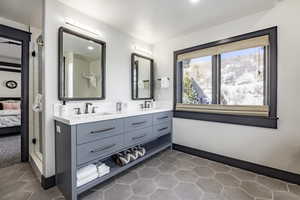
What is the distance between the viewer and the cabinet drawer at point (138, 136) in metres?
2.03

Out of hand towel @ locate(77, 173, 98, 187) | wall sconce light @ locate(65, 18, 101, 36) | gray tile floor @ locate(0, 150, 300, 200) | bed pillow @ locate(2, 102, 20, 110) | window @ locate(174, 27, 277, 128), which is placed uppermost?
wall sconce light @ locate(65, 18, 101, 36)

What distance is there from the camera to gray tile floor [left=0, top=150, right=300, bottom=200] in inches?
63.2

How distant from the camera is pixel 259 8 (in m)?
1.98

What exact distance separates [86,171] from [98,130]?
50 centimetres

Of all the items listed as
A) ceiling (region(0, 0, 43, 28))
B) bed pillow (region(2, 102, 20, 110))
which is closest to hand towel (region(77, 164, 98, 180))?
ceiling (region(0, 0, 43, 28))

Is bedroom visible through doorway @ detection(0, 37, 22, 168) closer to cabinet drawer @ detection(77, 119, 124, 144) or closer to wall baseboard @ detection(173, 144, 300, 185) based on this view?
cabinet drawer @ detection(77, 119, 124, 144)

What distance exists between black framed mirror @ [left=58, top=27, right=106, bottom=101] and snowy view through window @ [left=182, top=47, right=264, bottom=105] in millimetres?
1703

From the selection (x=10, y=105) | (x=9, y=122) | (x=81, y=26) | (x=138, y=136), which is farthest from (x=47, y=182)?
(x=10, y=105)

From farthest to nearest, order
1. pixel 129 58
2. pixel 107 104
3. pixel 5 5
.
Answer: pixel 129 58 → pixel 107 104 → pixel 5 5

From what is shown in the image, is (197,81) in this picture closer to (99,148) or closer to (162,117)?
(162,117)

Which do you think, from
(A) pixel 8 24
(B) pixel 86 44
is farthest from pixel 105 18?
(A) pixel 8 24

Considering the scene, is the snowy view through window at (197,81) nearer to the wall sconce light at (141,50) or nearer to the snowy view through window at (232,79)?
the snowy view through window at (232,79)

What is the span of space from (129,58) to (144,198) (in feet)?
7.52

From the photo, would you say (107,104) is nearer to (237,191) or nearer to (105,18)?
(105,18)
